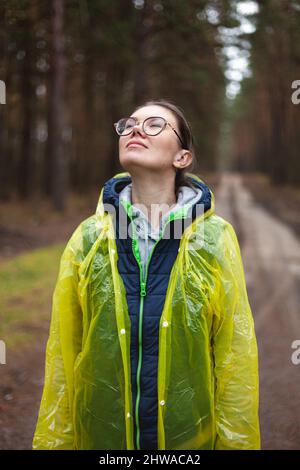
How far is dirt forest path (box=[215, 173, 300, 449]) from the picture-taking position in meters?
4.12

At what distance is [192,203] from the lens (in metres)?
2.22

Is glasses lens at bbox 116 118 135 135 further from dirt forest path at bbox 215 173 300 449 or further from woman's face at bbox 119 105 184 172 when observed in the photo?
dirt forest path at bbox 215 173 300 449

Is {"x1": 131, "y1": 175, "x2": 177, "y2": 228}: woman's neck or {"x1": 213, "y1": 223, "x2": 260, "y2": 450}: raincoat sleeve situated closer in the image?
{"x1": 213, "y1": 223, "x2": 260, "y2": 450}: raincoat sleeve

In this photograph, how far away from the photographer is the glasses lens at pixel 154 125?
2.18 metres

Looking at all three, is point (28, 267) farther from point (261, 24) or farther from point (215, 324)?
point (261, 24)

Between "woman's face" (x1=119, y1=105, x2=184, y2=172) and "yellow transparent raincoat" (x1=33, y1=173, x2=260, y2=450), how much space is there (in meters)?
0.33

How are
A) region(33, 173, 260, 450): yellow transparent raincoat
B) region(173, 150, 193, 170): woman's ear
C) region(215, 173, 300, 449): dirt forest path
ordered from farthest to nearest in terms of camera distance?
1. region(215, 173, 300, 449): dirt forest path
2. region(173, 150, 193, 170): woman's ear
3. region(33, 173, 260, 450): yellow transparent raincoat

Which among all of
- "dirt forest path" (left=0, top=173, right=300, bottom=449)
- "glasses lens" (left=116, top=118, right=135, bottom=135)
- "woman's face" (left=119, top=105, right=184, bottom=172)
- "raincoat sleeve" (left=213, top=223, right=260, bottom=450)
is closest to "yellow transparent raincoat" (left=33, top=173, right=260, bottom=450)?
"raincoat sleeve" (left=213, top=223, right=260, bottom=450)

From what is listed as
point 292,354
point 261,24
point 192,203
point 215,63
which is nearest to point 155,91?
point 215,63

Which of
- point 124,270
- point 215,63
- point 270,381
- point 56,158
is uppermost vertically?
point 215,63

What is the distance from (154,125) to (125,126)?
152 millimetres

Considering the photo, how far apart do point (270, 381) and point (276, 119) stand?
28572 millimetres

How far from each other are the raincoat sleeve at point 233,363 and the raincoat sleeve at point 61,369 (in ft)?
2.38

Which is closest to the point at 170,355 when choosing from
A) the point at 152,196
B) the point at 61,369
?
the point at 61,369
